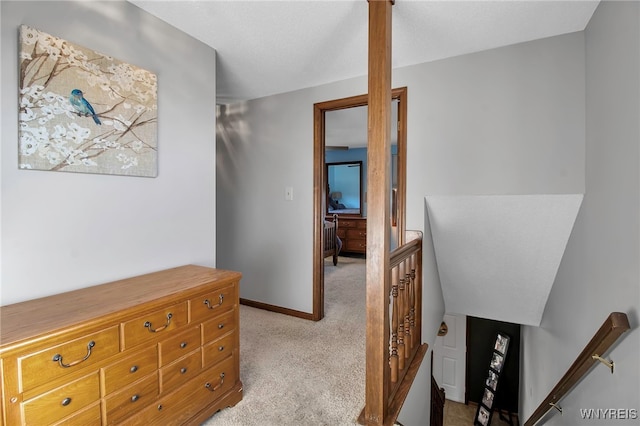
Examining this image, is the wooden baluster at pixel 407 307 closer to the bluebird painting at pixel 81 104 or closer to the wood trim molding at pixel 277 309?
the wood trim molding at pixel 277 309

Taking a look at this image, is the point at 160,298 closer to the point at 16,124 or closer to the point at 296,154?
the point at 16,124

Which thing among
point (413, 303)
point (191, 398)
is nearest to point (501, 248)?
point (413, 303)

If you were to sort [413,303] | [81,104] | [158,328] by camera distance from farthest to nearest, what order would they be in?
[413,303] → [81,104] → [158,328]

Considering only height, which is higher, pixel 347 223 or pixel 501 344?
pixel 347 223

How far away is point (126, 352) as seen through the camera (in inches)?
48.9

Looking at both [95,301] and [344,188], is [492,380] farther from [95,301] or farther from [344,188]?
[95,301]

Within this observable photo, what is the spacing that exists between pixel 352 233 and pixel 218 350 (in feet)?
15.8

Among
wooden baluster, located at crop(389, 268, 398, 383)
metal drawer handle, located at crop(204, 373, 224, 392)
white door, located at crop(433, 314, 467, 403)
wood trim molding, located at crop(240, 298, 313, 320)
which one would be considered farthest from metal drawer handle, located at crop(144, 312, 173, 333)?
white door, located at crop(433, 314, 467, 403)

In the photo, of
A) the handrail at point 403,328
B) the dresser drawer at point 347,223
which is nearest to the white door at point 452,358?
the dresser drawer at point 347,223

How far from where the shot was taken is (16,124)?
126cm

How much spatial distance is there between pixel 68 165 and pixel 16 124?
229 millimetres

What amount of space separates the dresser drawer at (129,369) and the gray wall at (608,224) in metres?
1.97

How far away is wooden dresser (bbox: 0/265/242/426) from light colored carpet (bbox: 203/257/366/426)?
0.61 feet

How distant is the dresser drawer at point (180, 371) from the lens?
1.39 m
